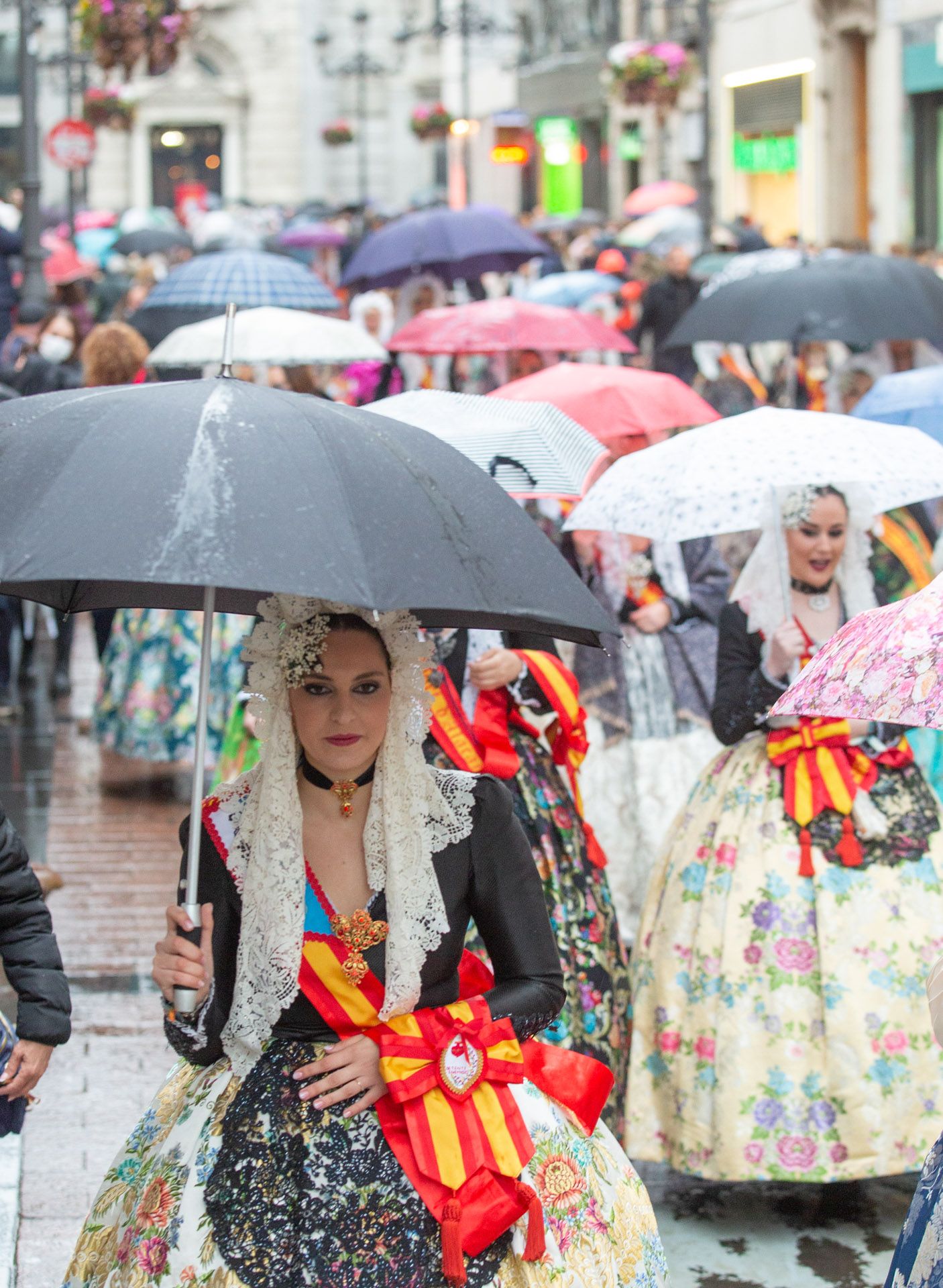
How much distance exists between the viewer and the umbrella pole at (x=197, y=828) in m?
3.12

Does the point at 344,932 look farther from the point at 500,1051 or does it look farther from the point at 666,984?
the point at 666,984

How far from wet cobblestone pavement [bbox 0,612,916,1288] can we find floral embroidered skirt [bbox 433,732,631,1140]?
41cm

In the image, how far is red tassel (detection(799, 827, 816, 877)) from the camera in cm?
490

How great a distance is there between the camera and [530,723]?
16.9 ft

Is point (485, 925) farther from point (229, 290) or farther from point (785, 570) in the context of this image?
point (229, 290)

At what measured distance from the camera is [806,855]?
16.1 feet

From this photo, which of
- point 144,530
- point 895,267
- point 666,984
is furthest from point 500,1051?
point 895,267

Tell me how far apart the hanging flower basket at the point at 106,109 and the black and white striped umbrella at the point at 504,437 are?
3183 centimetres

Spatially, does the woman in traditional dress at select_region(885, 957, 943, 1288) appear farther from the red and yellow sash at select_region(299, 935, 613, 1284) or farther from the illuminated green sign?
the illuminated green sign

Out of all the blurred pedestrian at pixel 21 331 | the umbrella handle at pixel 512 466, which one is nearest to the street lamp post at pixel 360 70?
the blurred pedestrian at pixel 21 331

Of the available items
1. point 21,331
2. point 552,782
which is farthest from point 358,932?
point 21,331

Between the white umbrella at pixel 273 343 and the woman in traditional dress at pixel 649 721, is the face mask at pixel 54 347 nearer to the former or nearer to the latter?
the white umbrella at pixel 273 343

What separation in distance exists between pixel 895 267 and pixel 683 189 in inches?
861

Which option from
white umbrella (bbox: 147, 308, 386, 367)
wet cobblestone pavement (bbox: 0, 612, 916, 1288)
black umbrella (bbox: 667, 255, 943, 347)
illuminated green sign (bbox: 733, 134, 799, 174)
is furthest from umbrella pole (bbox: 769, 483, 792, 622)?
illuminated green sign (bbox: 733, 134, 799, 174)
